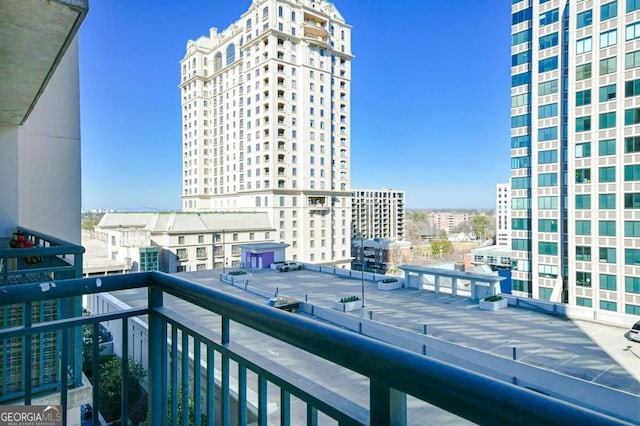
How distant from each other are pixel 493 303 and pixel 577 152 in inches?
481

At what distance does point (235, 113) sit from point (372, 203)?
1620 inches

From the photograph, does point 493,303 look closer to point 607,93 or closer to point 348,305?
point 348,305

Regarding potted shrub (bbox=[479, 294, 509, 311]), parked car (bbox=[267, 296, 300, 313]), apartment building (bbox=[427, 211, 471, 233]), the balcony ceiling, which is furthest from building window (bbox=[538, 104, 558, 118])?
apartment building (bbox=[427, 211, 471, 233])

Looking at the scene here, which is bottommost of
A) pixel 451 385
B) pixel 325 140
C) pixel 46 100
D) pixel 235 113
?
pixel 451 385

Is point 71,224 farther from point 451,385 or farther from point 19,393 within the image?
point 451,385

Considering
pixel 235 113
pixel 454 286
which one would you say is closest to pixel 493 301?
pixel 454 286

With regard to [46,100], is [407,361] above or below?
below

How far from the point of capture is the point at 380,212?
73.3m

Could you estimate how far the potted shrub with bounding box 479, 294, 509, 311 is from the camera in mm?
11040

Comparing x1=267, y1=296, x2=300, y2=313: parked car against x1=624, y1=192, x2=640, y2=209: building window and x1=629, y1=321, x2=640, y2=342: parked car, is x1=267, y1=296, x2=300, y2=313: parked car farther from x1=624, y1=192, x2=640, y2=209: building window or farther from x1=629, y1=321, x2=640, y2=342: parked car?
x1=624, y1=192, x2=640, y2=209: building window

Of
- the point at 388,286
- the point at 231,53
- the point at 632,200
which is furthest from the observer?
the point at 231,53

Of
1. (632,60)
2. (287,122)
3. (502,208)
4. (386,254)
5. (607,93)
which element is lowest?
(386,254)

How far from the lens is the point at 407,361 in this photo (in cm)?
67

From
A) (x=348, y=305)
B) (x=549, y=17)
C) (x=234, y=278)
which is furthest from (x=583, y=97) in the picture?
(x=234, y=278)
